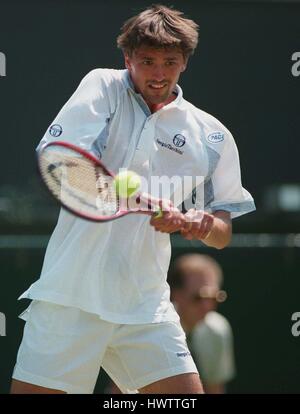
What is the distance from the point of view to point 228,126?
6188 millimetres

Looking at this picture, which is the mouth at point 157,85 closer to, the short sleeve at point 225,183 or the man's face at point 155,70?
the man's face at point 155,70

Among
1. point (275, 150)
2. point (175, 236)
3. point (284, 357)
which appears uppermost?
point (275, 150)

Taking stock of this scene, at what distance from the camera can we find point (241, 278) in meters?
6.16

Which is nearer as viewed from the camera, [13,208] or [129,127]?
[129,127]

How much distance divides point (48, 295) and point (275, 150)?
2830mm

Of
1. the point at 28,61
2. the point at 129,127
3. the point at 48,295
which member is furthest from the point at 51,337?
the point at 28,61

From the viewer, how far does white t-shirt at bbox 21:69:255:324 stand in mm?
3730

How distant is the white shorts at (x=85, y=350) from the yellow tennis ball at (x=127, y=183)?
39 cm

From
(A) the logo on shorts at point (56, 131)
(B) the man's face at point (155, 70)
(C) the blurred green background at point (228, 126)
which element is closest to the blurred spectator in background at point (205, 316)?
(C) the blurred green background at point (228, 126)

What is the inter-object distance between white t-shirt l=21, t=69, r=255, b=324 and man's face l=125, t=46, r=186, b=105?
0.15 ft

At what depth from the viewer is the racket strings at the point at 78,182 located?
3.62 meters

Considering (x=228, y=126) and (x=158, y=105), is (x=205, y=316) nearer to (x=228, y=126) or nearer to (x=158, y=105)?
(x=228, y=126)

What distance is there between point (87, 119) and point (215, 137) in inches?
18.1
